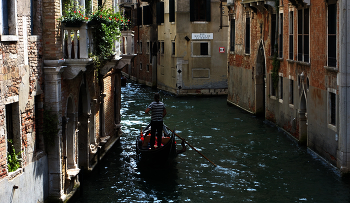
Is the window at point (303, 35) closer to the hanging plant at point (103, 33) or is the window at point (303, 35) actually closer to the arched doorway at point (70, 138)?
the hanging plant at point (103, 33)

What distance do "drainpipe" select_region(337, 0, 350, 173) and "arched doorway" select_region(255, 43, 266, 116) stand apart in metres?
8.34

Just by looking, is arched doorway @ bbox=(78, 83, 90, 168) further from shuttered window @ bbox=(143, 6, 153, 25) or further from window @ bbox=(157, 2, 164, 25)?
shuttered window @ bbox=(143, 6, 153, 25)

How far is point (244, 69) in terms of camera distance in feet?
67.6

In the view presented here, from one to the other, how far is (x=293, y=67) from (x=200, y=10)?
11826mm

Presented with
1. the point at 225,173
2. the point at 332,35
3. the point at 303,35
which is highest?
the point at 303,35

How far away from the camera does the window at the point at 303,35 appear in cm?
1361

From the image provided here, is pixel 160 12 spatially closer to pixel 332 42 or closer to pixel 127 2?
pixel 127 2

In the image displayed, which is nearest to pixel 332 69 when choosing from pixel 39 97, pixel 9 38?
pixel 39 97

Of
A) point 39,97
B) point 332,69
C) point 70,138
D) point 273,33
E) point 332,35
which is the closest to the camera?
point 39,97

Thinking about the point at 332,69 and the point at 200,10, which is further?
the point at 200,10

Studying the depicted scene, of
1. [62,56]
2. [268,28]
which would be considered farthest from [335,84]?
[268,28]

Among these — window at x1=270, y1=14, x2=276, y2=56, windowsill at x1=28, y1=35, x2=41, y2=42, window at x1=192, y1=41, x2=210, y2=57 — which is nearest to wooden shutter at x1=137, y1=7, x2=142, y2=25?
window at x1=192, y1=41, x2=210, y2=57

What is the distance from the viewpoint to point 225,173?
11438 mm

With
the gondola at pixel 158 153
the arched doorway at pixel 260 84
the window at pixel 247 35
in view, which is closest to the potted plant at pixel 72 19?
the gondola at pixel 158 153
